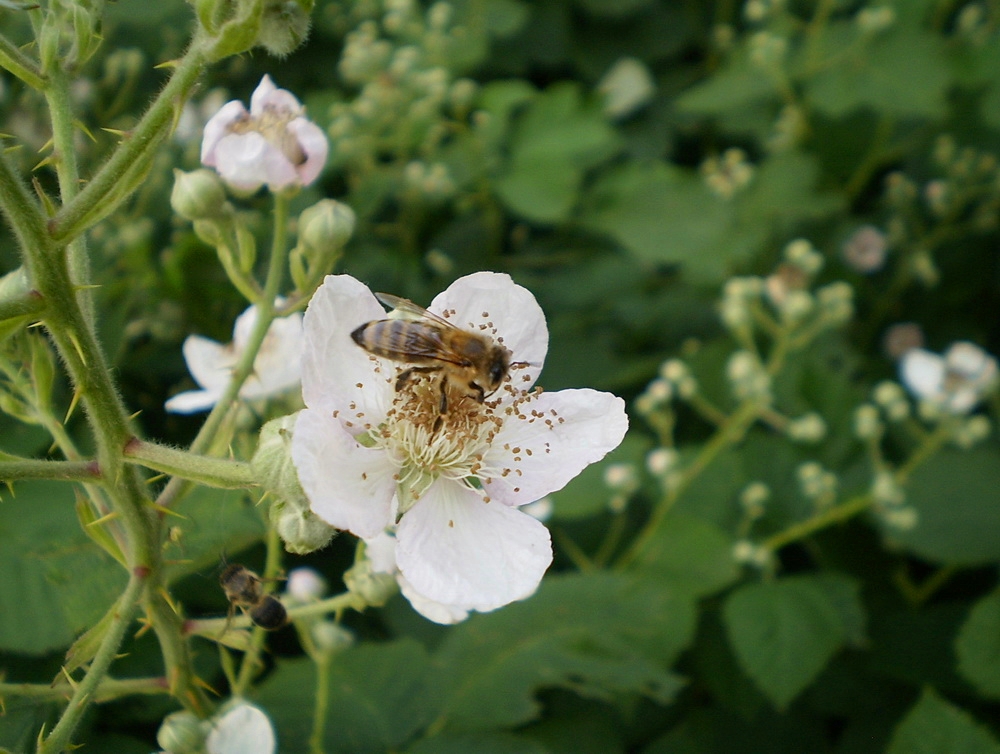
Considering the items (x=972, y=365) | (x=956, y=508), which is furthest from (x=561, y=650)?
(x=972, y=365)

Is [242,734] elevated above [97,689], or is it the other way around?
[97,689]

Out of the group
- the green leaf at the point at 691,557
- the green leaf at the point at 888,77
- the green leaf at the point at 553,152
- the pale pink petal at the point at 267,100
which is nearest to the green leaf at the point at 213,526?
the pale pink petal at the point at 267,100

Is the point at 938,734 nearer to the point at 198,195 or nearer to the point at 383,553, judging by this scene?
the point at 383,553

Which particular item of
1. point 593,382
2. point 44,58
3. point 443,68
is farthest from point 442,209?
point 44,58

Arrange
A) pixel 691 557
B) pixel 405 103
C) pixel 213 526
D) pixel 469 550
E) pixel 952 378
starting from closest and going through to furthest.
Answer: pixel 469 550
pixel 213 526
pixel 691 557
pixel 952 378
pixel 405 103

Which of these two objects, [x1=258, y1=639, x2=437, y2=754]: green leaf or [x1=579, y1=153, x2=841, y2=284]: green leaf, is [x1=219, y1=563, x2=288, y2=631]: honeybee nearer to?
[x1=258, y1=639, x2=437, y2=754]: green leaf

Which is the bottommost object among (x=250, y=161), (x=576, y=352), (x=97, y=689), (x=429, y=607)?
(x=97, y=689)
